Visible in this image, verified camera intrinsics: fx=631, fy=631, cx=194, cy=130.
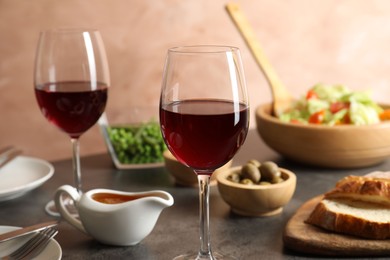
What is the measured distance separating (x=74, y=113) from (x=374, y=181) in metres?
0.71

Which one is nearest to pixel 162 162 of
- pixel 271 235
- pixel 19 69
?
pixel 271 235

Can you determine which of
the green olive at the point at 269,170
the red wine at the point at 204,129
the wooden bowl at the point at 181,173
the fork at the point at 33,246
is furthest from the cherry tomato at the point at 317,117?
the fork at the point at 33,246

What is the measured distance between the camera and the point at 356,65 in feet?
11.5

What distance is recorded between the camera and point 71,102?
1.50 meters

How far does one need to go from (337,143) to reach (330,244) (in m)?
0.64

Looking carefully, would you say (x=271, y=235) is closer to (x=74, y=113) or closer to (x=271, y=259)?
(x=271, y=259)

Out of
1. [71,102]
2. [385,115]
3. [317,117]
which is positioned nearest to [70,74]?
[71,102]

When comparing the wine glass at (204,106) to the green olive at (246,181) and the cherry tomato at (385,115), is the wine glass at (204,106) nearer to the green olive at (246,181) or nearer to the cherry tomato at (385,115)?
the green olive at (246,181)

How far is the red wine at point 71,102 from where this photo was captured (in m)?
1.50

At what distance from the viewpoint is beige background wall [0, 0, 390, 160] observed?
2910 mm

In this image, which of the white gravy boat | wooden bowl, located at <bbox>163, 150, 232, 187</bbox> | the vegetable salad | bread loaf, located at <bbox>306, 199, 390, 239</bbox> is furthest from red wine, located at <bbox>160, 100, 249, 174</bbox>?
the vegetable salad

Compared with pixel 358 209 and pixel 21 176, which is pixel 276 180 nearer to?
pixel 358 209

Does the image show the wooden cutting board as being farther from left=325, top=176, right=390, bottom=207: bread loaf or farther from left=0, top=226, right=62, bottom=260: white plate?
left=0, top=226, right=62, bottom=260: white plate

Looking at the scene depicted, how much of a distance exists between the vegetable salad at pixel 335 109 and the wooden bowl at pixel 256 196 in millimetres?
553
